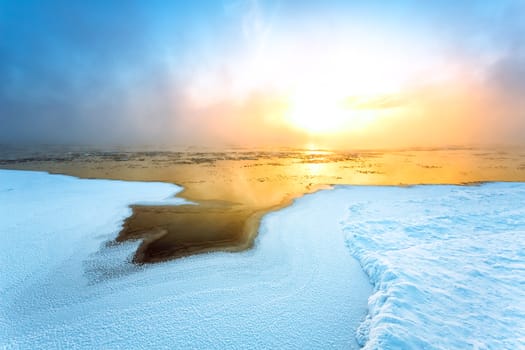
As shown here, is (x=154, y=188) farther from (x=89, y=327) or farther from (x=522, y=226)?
(x=522, y=226)

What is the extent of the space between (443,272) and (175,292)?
22.2 feet

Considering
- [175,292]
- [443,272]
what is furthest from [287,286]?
[443,272]

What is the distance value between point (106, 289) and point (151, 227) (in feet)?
14.1

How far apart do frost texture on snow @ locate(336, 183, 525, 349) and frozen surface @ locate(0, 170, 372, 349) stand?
66 cm

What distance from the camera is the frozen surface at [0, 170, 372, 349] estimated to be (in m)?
4.72

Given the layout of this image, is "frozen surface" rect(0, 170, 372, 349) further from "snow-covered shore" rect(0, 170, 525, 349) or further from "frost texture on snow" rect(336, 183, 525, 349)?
"frost texture on snow" rect(336, 183, 525, 349)

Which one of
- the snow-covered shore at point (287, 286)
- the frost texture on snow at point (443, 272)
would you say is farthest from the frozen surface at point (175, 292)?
the frost texture on snow at point (443, 272)

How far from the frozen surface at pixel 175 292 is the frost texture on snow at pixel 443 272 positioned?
66 cm

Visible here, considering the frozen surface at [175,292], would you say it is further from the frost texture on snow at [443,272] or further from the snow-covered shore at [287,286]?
the frost texture on snow at [443,272]

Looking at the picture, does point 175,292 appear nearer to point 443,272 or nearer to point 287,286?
point 287,286

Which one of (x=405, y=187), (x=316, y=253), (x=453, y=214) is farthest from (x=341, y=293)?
(x=405, y=187)

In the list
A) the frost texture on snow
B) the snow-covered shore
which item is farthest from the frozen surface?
the frost texture on snow

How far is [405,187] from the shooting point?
16.9 m

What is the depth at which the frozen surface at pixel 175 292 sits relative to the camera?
15.5 feet
